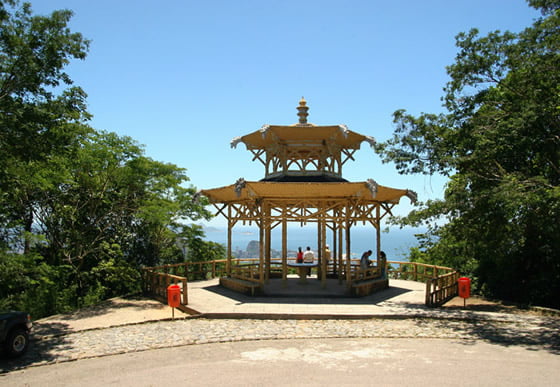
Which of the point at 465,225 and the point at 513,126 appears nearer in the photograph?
the point at 513,126

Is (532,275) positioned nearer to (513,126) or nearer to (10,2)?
(513,126)

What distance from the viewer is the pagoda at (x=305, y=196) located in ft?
53.1

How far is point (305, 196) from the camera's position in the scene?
1656 centimetres

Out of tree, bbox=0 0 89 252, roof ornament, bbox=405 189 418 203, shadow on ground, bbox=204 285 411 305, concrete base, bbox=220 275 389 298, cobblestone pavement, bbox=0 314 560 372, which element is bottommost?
cobblestone pavement, bbox=0 314 560 372

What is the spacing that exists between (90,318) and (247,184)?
273 inches

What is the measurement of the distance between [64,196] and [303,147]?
11.1 metres

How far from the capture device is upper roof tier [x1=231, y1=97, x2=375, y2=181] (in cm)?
1733

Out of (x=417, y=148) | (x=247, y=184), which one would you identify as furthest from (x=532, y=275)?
(x=247, y=184)

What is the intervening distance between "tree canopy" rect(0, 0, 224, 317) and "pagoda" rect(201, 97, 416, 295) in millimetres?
4193

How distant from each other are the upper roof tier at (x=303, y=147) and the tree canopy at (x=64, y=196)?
5101mm

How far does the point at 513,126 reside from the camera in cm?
1252

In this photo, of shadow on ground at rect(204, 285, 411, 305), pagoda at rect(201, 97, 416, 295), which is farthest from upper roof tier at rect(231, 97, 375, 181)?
shadow on ground at rect(204, 285, 411, 305)

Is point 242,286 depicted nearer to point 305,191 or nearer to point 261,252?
point 261,252

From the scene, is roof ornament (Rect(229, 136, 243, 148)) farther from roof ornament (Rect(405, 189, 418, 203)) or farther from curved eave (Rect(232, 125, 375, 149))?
roof ornament (Rect(405, 189, 418, 203))
